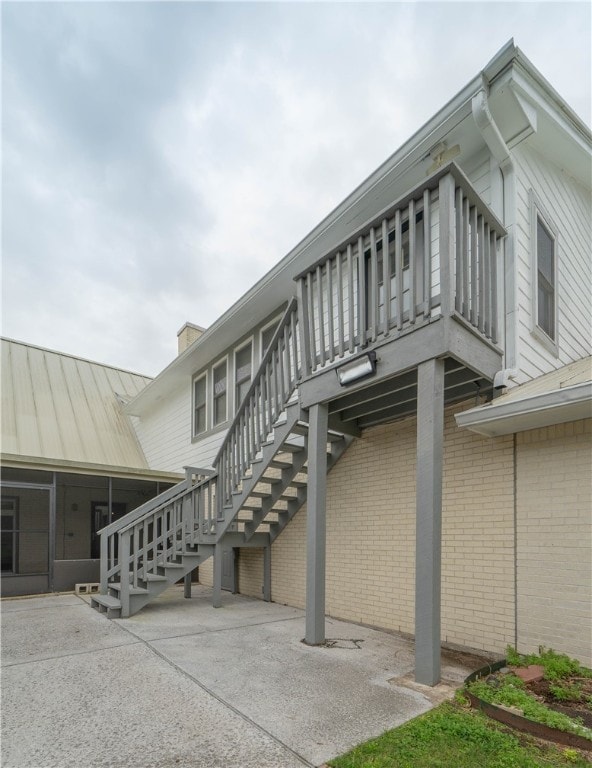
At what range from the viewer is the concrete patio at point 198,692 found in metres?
2.69

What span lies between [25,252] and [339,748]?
59.8ft

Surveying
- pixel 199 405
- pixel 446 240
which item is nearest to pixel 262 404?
pixel 446 240

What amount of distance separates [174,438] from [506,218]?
909 centimetres

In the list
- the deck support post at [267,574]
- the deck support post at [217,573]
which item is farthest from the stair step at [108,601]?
the deck support post at [267,574]

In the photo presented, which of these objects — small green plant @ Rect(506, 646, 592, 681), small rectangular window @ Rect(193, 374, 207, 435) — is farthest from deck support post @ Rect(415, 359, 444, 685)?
small rectangular window @ Rect(193, 374, 207, 435)

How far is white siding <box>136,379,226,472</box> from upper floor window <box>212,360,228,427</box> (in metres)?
0.39

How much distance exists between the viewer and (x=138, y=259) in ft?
66.3

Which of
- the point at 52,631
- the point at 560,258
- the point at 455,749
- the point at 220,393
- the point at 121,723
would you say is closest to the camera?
the point at 455,749

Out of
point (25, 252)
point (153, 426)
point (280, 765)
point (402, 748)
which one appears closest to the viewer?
point (280, 765)

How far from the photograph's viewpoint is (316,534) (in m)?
4.89

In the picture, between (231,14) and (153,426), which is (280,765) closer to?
(231,14)

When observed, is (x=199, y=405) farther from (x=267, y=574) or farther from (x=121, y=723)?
(x=121, y=723)

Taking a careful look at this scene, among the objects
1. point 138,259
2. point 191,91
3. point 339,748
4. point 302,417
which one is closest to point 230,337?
point 302,417

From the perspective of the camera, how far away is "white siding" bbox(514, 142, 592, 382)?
16.6ft
